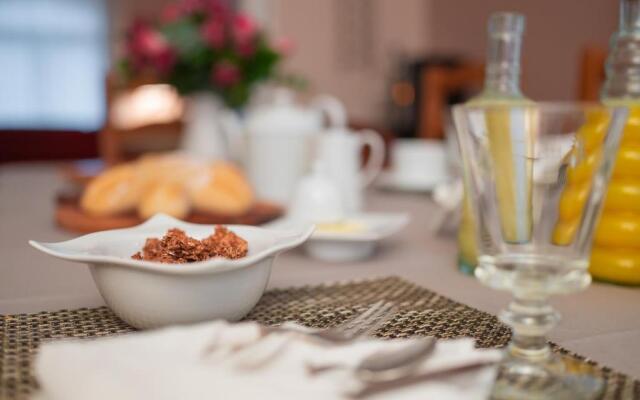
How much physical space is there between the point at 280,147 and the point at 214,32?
562mm

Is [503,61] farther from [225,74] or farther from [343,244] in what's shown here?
[225,74]

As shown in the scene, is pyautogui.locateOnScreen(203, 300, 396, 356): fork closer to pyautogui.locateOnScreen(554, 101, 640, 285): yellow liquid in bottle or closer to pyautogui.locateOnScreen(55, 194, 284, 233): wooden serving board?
pyautogui.locateOnScreen(554, 101, 640, 285): yellow liquid in bottle

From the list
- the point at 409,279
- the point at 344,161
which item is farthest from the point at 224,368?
the point at 344,161

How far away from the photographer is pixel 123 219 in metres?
0.97

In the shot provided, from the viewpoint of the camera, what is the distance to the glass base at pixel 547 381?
399mm

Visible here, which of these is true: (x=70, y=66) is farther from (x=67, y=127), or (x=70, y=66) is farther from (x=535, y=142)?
(x=535, y=142)

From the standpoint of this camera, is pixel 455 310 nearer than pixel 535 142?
No

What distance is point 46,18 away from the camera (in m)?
6.97

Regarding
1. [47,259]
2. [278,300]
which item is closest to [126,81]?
[47,259]

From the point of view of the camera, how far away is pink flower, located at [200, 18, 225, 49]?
1.65 meters

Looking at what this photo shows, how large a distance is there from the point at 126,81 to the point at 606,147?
6.10ft

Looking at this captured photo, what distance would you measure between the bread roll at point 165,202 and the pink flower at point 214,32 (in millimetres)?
758

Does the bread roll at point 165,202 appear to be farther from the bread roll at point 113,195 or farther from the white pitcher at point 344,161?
the white pitcher at point 344,161

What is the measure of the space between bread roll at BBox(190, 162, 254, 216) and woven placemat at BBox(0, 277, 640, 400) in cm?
35
